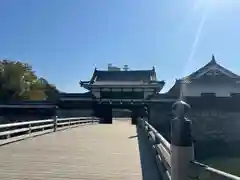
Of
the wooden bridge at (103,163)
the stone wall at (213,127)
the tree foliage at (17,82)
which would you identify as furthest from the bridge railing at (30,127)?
the tree foliage at (17,82)

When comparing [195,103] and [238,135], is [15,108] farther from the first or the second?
[238,135]

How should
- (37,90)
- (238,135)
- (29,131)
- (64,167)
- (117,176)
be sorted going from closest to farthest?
(117,176)
(64,167)
(29,131)
(238,135)
(37,90)

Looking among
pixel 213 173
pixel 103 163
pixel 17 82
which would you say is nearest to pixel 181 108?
pixel 213 173

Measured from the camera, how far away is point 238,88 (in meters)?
31.5

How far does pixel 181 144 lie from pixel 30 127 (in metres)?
9.36

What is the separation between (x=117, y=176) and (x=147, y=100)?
26024 mm

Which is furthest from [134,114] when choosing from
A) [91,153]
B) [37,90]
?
[91,153]

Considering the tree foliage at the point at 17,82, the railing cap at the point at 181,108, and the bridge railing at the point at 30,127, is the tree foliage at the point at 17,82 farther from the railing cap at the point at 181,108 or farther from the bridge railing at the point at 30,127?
Result: the railing cap at the point at 181,108

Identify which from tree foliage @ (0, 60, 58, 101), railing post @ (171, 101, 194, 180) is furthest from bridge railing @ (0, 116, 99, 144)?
tree foliage @ (0, 60, 58, 101)

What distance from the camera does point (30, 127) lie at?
39.1 ft

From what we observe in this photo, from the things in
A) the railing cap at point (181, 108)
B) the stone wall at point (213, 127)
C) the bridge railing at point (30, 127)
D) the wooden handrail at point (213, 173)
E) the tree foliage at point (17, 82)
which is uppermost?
the tree foliage at point (17, 82)

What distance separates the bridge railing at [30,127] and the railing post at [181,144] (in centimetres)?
687

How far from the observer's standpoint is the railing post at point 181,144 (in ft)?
11.3

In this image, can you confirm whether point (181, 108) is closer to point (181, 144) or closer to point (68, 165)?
point (181, 144)
